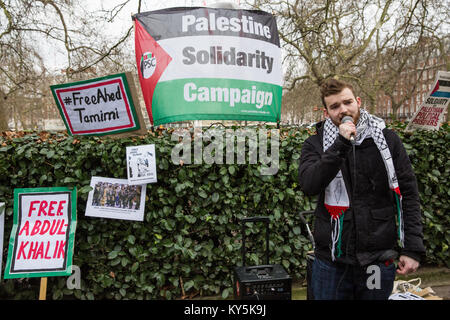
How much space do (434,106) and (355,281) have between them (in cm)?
281

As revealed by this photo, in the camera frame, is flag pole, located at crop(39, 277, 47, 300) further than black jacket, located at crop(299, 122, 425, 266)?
Yes

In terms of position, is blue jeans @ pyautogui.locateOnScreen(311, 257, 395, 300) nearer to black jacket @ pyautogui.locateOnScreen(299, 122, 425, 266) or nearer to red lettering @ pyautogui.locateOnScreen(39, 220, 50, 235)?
black jacket @ pyautogui.locateOnScreen(299, 122, 425, 266)

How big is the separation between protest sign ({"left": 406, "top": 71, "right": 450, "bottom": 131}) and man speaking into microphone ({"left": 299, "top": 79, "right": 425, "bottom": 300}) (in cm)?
225

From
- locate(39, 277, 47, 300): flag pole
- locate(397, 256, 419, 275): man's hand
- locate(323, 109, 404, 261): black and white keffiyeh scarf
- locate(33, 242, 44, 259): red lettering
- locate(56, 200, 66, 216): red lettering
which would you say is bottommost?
locate(39, 277, 47, 300): flag pole

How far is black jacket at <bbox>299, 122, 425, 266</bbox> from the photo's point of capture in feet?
5.76

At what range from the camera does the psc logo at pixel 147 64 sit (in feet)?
11.1

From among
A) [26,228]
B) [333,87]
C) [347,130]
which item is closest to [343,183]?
[347,130]

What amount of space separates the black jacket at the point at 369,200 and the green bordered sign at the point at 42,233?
7.77 feet

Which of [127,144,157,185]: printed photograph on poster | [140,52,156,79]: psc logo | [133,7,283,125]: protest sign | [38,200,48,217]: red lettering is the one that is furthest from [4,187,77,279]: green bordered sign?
[140,52,156,79]: psc logo

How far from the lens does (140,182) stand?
3164 millimetres

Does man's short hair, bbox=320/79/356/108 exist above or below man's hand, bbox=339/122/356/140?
above

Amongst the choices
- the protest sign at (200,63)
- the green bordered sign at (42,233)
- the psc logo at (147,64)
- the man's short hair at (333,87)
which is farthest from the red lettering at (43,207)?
→ the man's short hair at (333,87)

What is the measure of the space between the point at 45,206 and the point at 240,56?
8.29 ft

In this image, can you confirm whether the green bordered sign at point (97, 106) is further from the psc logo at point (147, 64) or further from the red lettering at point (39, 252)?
the red lettering at point (39, 252)
